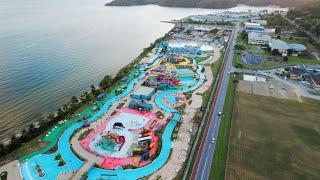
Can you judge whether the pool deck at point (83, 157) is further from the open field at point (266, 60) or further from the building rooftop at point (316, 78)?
the building rooftop at point (316, 78)

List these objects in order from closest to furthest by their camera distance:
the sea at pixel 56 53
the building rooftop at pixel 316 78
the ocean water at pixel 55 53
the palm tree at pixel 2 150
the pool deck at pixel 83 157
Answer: the pool deck at pixel 83 157
the palm tree at pixel 2 150
the sea at pixel 56 53
the ocean water at pixel 55 53
the building rooftop at pixel 316 78

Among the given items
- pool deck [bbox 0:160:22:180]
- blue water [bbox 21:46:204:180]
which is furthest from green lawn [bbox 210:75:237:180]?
pool deck [bbox 0:160:22:180]

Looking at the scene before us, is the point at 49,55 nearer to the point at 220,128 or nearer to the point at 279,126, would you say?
the point at 220,128

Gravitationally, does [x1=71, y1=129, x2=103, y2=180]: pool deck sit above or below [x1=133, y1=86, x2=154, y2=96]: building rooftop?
below

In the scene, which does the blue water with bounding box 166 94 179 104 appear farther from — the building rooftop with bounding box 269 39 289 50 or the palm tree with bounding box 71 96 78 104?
the building rooftop with bounding box 269 39 289 50

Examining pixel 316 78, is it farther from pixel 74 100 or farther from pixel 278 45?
pixel 74 100

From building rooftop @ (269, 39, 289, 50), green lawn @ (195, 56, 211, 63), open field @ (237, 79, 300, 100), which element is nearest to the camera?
open field @ (237, 79, 300, 100)

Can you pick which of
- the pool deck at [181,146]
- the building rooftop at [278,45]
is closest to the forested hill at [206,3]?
the building rooftop at [278,45]
